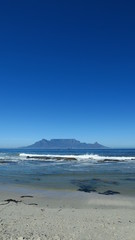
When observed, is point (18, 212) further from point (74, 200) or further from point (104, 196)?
point (104, 196)

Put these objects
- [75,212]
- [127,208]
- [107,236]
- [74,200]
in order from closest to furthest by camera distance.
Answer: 1. [107,236]
2. [75,212]
3. [127,208]
4. [74,200]

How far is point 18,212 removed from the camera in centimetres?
1168

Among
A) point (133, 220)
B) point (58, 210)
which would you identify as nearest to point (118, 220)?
point (133, 220)

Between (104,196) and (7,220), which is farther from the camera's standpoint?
(104,196)

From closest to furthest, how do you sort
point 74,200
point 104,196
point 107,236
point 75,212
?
point 107,236 < point 75,212 < point 74,200 < point 104,196

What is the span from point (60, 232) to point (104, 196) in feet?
25.2

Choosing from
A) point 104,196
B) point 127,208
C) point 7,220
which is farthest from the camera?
point 104,196

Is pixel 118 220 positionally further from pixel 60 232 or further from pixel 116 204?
pixel 116 204

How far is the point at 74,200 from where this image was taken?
1496cm

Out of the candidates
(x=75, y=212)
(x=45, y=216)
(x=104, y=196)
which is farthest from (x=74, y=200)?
(x=45, y=216)

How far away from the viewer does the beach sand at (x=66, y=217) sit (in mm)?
8633

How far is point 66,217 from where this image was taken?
10883 mm

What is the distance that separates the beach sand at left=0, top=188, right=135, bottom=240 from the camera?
8.63 m

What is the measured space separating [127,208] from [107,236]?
15.4 ft
